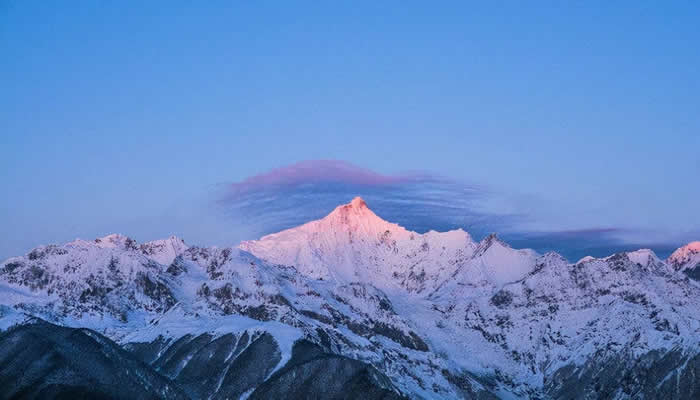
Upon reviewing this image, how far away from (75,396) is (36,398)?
7.19 m

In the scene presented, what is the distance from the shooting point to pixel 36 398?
650 ft

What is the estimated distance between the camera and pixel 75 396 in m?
198
